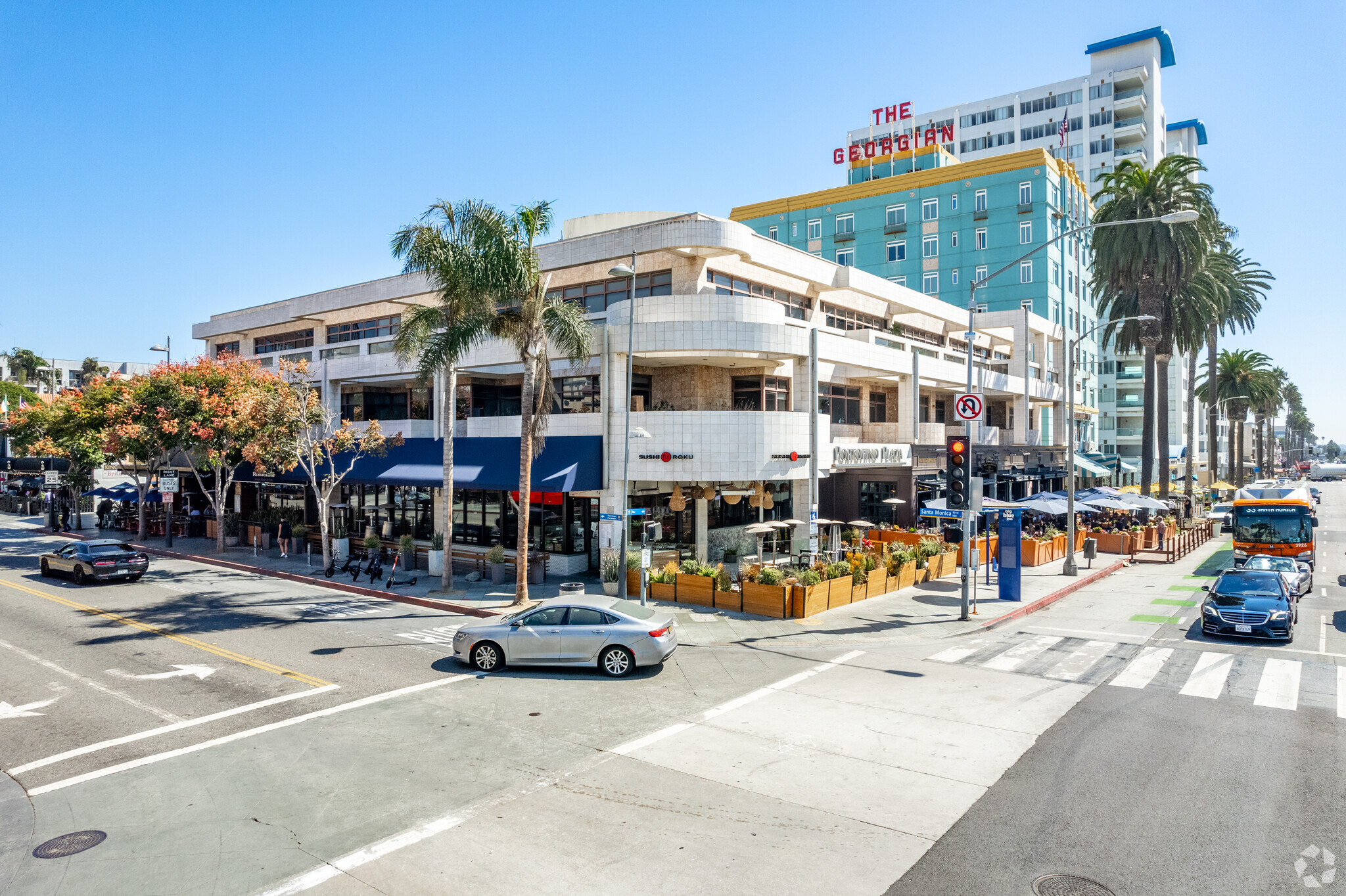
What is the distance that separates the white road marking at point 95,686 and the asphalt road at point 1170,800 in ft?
39.4

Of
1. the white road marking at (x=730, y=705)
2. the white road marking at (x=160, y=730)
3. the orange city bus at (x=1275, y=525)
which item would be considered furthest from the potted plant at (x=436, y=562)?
the orange city bus at (x=1275, y=525)

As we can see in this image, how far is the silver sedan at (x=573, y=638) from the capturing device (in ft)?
51.0

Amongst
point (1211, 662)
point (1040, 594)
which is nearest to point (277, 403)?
point (1040, 594)

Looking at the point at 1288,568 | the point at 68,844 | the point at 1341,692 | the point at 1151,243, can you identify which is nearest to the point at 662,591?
the point at 1341,692

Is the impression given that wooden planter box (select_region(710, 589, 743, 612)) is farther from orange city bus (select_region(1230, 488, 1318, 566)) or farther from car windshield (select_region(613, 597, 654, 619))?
orange city bus (select_region(1230, 488, 1318, 566))

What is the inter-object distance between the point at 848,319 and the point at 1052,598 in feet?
55.8

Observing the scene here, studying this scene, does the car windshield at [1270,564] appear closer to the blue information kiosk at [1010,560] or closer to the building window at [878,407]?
the blue information kiosk at [1010,560]

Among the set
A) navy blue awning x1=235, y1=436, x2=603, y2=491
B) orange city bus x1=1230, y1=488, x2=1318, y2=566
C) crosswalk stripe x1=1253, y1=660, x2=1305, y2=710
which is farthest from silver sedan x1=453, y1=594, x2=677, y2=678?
orange city bus x1=1230, y1=488, x2=1318, y2=566

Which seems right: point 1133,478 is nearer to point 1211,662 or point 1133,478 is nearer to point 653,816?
point 1211,662

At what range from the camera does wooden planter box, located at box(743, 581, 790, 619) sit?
70.9 feet

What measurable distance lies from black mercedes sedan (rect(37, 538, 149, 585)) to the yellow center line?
4.45 feet

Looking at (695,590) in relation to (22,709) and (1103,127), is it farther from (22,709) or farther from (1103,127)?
(1103,127)

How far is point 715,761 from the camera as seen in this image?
11.1m

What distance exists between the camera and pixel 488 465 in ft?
94.4
